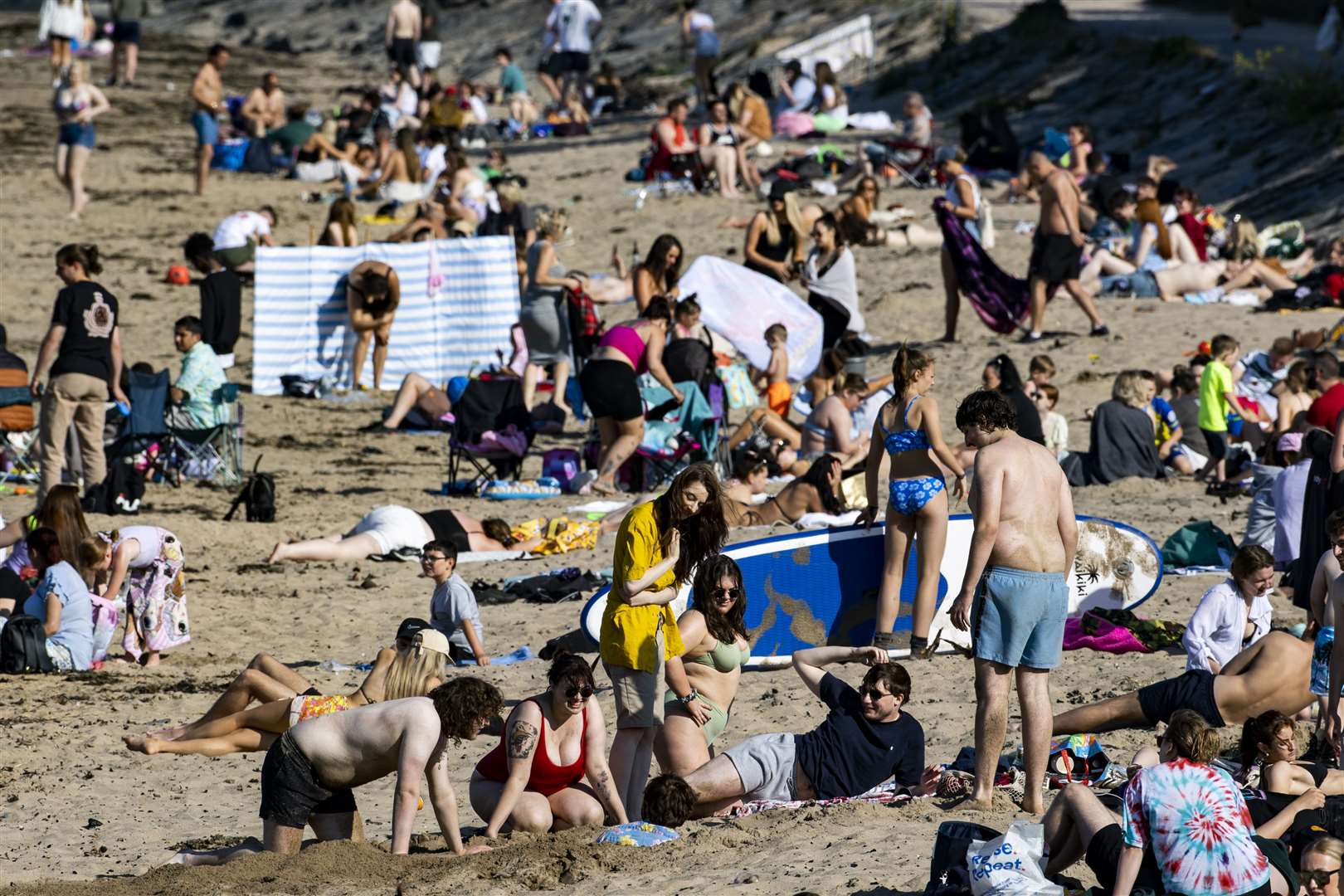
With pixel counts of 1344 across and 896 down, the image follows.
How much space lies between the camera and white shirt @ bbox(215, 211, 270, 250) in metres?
18.8

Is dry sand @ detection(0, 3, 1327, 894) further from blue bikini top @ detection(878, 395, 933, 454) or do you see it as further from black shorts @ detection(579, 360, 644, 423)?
blue bikini top @ detection(878, 395, 933, 454)

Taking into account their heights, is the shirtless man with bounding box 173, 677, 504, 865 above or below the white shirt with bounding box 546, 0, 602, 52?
below

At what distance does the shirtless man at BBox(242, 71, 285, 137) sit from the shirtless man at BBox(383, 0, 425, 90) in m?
1.82

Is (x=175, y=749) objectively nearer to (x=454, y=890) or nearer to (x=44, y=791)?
(x=44, y=791)

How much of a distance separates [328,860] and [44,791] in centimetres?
191

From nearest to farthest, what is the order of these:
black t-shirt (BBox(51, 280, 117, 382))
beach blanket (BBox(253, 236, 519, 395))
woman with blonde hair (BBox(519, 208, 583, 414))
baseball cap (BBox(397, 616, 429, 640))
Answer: baseball cap (BBox(397, 616, 429, 640)) → black t-shirt (BBox(51, 280, 117, 382)) → woman with blonde hair (BBox(519, 208, 583, 414)) → beach blanket (BBox(253, 236, 519, 395))

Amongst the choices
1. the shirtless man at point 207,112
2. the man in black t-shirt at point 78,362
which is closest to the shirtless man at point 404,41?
the shirtless man at point 207,112

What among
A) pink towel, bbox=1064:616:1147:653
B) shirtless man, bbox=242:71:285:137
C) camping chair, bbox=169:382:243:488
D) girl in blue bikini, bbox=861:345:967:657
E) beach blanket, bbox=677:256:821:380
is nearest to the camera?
girl in blue bikini, bbox=861:345:967:657

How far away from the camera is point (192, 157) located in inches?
1019

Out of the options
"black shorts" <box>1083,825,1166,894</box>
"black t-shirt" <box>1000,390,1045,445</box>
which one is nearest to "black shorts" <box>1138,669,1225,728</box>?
"black shorts" <box>1083,825,1166,894</box>

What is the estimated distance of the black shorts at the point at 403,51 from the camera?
27.2 meters

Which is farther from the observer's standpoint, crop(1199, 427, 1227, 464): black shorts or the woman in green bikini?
crop(1199, 427, 1227, 464): black shorts

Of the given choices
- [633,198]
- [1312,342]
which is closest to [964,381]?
[1312,342]

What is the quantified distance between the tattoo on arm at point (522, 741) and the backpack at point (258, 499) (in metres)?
5.82
